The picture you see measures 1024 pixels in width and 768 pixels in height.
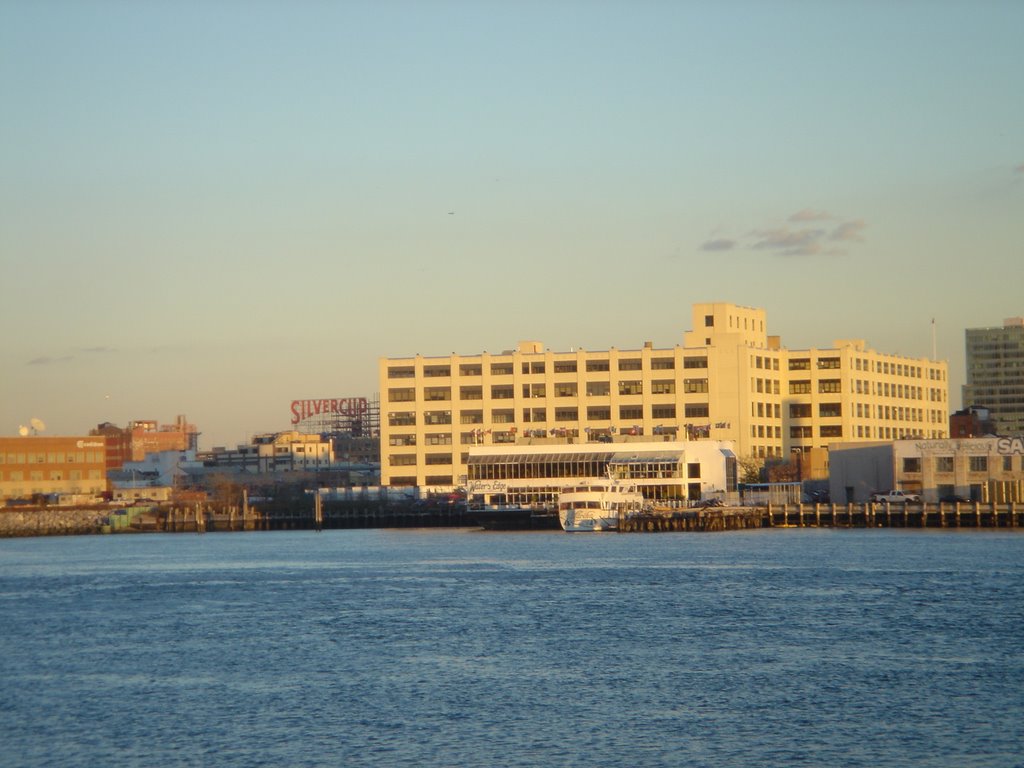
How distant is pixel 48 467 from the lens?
197m

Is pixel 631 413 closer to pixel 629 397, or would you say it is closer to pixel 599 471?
pixel 629 397

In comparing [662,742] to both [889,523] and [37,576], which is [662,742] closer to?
[37,576]

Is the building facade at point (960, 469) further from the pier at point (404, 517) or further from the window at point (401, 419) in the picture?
the window at point (401, 419)

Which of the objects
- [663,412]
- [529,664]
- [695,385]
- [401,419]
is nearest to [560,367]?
[663,412]

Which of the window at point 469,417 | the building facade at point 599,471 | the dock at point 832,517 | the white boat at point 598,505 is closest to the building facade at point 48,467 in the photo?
the window at point 469,417

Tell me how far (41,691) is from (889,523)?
9675 cm

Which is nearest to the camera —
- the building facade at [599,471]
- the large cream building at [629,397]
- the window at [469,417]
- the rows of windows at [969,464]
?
the rows of windows at [969,464]

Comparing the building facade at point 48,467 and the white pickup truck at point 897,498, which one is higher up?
the building facade at point 48,467

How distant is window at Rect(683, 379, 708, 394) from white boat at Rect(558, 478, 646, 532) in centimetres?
2828

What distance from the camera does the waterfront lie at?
4016 cm

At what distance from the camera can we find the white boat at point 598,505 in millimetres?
142625

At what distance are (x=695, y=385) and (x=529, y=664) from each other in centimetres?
12423

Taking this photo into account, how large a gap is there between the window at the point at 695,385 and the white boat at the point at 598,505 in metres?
28.3

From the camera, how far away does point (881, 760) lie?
1483 inches
